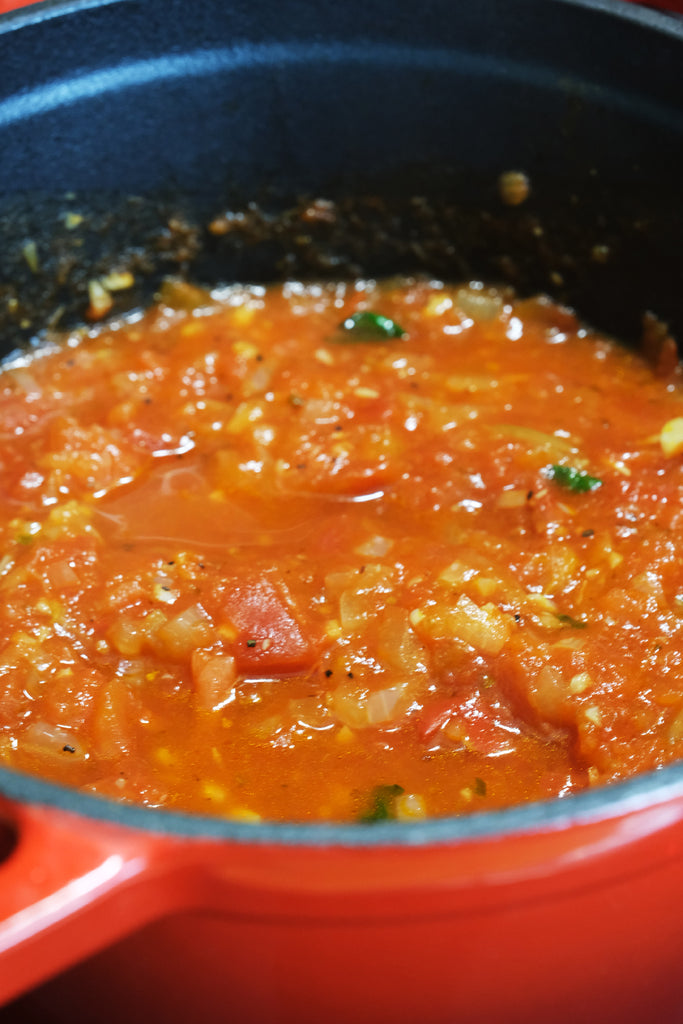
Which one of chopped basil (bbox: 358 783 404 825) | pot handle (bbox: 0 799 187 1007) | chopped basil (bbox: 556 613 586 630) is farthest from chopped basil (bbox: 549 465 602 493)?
pot handle (bbox: 0 799 187 1007)

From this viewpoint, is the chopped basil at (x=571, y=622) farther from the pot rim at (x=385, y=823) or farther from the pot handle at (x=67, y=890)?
the pot handle at (x=67, y=890)

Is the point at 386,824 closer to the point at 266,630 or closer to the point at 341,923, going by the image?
the point at 341,923

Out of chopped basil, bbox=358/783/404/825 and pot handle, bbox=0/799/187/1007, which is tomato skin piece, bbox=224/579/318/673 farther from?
pot handle, bbox=0/799/187/1007

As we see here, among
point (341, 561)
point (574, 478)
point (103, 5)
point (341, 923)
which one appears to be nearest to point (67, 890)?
point (341, 923)

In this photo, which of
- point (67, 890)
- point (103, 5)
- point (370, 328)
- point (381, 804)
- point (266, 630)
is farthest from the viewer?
point (370, 328)

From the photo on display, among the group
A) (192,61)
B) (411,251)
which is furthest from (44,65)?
(411,251)
